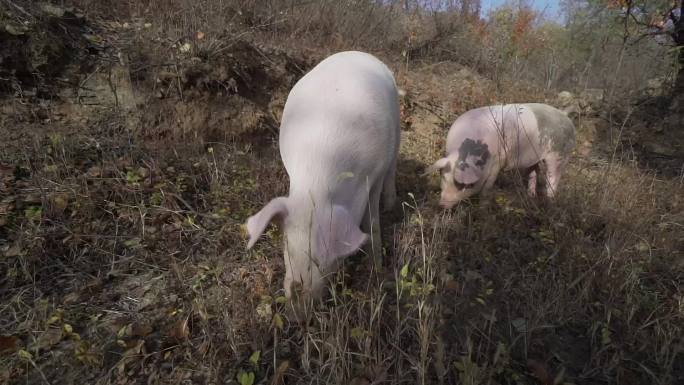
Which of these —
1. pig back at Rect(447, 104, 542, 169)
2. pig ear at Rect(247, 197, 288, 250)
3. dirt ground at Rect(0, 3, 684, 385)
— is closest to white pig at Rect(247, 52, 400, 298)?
pig ear at Rect(247, 197, 288, 250)

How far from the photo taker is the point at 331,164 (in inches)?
82.0

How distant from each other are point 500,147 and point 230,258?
2.76 meters

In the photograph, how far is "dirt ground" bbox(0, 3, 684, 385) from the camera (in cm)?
177

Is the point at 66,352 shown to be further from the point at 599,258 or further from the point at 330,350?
the point at 599,258

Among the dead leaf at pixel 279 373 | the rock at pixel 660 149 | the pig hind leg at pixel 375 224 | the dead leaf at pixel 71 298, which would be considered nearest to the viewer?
the dead leaf at pixel 279 373

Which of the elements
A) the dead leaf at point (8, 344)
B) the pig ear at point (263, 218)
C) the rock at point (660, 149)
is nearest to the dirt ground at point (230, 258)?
the dead leaf at point (8, 344)

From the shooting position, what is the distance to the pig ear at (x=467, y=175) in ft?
10.8

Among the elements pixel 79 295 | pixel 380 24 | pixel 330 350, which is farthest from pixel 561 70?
pixel 79 295

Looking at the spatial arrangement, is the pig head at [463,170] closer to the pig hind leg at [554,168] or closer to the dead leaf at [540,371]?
the pig hind leg at [554,168]

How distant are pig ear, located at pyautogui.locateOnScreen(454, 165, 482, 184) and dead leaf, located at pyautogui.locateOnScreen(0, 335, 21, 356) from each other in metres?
3.26

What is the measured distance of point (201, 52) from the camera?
387cm

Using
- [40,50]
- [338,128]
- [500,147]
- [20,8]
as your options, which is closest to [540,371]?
[338,128]

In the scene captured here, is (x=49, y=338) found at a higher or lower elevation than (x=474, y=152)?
lower

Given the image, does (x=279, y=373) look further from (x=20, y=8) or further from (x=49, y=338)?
(x=20, y=8)
